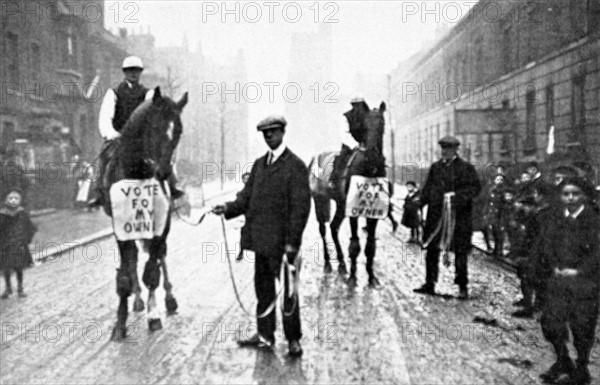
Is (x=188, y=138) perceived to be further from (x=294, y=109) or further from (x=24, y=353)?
(x=294, y=109)

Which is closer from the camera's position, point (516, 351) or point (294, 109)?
point (516, 351)

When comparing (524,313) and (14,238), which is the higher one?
(14,238)

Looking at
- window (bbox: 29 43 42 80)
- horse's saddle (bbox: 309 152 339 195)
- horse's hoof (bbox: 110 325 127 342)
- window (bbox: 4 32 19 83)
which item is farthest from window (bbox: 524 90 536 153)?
Answer: window (bbox: 29 43 42 80)

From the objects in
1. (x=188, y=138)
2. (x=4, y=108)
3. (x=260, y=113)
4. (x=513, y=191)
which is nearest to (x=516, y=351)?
(x=513, y=191)

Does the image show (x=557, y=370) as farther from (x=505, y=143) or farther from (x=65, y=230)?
(x=505, y=143)

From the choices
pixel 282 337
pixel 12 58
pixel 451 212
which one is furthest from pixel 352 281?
pixel 12 58

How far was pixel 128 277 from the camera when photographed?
6.51 metres

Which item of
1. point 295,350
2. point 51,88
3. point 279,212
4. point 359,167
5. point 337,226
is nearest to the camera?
point 295,350

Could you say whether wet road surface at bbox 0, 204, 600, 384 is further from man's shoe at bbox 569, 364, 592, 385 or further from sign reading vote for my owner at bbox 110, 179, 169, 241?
sign reading vote for my owner at bbox 110, 179, 169, 241

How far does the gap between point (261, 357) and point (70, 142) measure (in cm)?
2152

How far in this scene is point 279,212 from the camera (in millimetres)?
5730

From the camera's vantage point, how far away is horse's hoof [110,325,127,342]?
615 cm

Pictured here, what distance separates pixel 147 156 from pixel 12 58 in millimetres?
21951

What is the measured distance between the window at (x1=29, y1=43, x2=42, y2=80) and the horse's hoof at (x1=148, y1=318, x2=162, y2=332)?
76.8 ft
